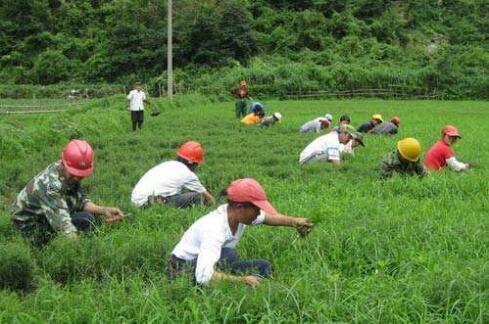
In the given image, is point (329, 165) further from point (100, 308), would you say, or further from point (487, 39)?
point (487, 39)

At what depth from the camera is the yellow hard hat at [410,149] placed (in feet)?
30.3

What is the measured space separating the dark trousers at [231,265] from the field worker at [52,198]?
142 cm

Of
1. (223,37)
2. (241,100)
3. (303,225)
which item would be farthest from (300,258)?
(223,37)

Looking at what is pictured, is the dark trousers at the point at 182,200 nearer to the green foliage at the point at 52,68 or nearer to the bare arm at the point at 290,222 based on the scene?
the bare arm at the point at 290,222

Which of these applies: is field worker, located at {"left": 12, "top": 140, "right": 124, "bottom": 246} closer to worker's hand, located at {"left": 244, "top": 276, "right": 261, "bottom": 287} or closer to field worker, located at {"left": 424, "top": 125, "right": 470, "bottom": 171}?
worker's hand, located at {"left": 244, "top": 276, "right": 261, "bottom": 287}

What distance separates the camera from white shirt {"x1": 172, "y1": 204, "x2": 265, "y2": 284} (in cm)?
466

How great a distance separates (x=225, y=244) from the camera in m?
5.17

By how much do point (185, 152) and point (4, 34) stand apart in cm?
5580

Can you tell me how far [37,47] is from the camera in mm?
58625

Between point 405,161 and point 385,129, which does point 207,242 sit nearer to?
point 405,161

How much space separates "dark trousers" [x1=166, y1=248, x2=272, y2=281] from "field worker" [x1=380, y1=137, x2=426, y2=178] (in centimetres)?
462

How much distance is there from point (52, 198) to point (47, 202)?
2.3 inches

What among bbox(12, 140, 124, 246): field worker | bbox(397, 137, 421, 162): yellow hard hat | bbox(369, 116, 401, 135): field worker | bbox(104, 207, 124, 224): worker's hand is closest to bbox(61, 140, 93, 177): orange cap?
bbox(12, 140, 124, 246): field worker

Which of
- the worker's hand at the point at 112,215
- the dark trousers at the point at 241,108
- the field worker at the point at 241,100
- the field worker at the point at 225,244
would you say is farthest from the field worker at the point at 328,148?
the dark trousers at the point at 241,108
